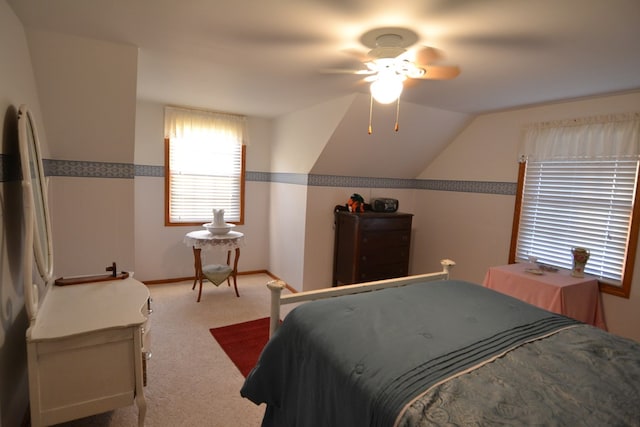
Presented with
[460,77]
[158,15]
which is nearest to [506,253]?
[460,77]

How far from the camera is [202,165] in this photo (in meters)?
4.14

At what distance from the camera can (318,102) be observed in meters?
3.39

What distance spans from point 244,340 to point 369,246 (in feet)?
5.34

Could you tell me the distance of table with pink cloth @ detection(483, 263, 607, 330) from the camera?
243 centimetres

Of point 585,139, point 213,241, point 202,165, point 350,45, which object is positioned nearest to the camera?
point 350,45

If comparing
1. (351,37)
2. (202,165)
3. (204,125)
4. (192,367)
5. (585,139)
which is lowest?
(192,367)

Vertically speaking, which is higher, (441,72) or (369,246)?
(441,72)

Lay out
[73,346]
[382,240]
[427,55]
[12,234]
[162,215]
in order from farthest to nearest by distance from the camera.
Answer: [162,215] → [382,240] → [427,55] → [12,234] → [73,346]

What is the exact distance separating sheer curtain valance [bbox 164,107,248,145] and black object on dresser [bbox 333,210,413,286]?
172 cm

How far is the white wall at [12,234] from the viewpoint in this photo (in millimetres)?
1506

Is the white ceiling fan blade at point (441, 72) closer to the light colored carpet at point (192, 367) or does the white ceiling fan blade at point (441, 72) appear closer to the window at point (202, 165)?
the light colored carpet at point (192, 367)

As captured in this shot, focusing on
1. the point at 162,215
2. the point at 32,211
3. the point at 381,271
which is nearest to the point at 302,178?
the point at 381,271

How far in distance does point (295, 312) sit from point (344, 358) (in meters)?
0.42

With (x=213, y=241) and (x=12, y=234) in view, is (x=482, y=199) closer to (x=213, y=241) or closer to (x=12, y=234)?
(x=213, y=241)
